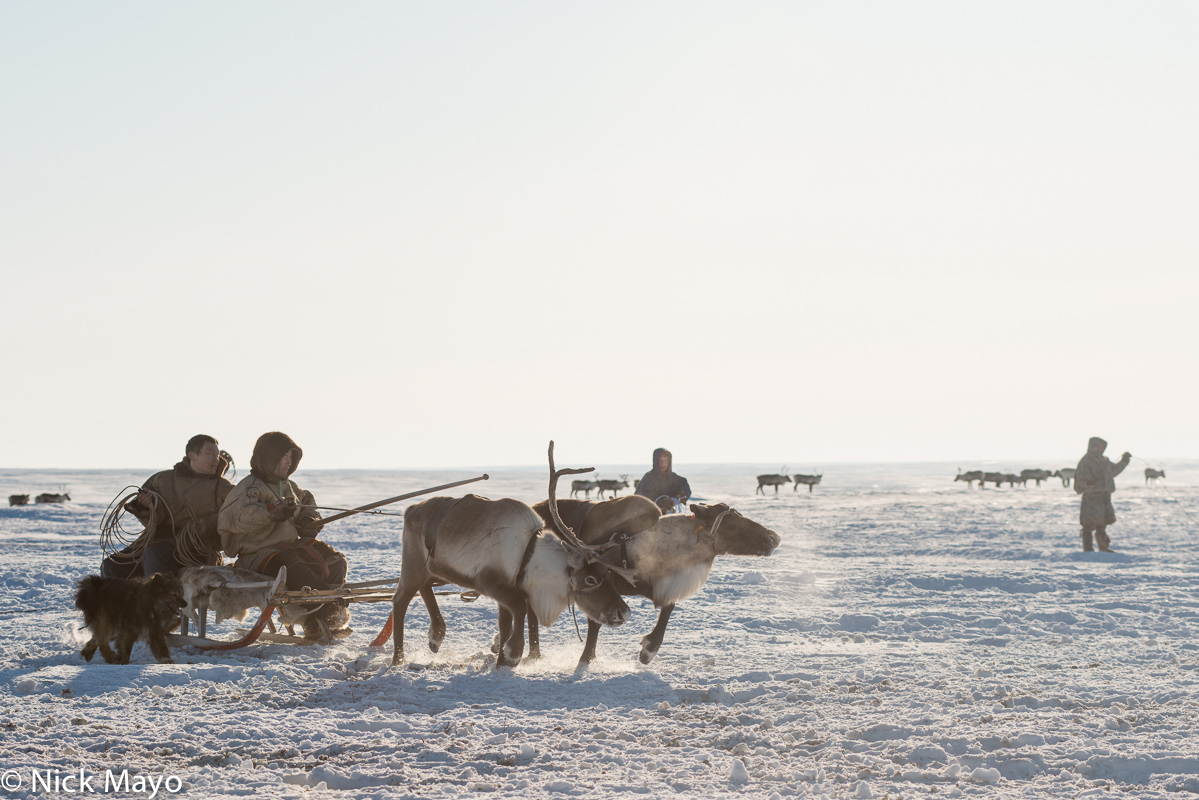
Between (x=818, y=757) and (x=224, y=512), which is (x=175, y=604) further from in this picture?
(x=818, y=757)

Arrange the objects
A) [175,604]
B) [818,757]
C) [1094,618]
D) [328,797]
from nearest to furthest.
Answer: [328,797]
[818,757]
[175,604]
[1094,618]

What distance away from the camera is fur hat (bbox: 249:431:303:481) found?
7.30 meters

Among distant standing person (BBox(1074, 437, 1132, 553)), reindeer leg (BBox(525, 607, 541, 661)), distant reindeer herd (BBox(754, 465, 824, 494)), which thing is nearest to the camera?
reindeer leg (BBox(525, 607, 541, 661))

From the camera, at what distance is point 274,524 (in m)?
7.29

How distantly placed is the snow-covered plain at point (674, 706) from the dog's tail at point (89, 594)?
1.44 feet

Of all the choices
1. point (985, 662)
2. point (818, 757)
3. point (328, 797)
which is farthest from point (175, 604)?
point (985, 662)

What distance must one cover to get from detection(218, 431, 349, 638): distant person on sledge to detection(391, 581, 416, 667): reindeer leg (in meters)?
0.65

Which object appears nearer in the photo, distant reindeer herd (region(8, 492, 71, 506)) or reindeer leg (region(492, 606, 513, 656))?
reindeer leg (region(492, 606, 513, 656))

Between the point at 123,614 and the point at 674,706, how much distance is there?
3826 millimetres

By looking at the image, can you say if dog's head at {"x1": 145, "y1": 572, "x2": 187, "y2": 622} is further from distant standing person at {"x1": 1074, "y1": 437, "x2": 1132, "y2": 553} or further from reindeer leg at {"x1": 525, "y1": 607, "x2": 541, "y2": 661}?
distant standing person at {"x1": 1074, "y1": 437, "x2": 1132, "y2": 553}

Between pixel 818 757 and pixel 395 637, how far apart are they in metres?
3.53

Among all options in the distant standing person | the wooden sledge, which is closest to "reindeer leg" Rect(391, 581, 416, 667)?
the wooden sledge

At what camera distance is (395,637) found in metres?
7.07

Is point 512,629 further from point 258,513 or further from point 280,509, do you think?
point 258,513
